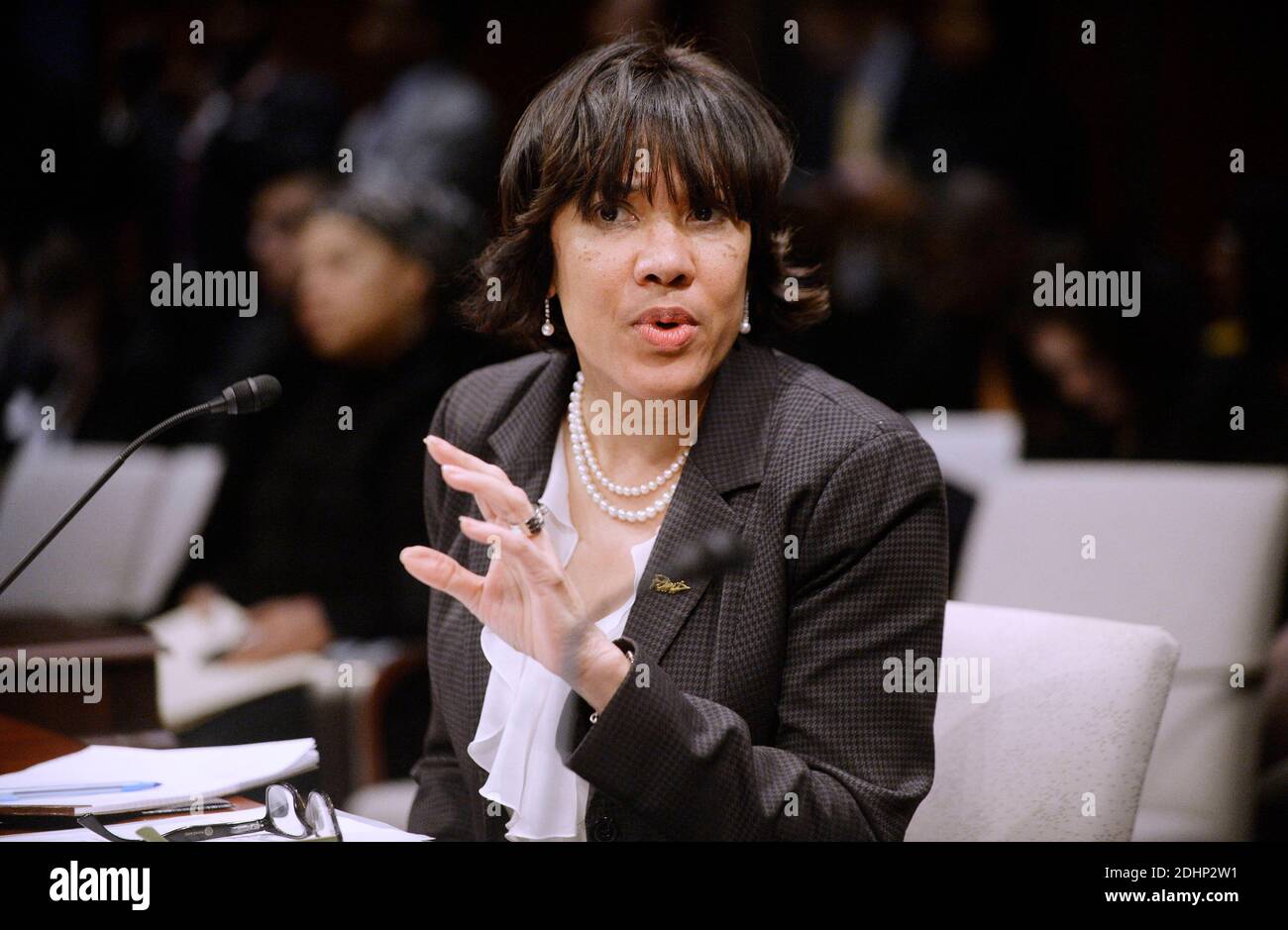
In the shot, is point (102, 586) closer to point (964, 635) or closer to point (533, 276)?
point (533, 276)

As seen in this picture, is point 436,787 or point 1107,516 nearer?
point 436,787

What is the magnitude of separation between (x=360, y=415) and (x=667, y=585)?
150 cm

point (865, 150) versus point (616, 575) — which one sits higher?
point (865, 150)

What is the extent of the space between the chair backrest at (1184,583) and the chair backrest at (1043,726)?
54cm

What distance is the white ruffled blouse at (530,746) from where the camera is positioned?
1464 millimetres

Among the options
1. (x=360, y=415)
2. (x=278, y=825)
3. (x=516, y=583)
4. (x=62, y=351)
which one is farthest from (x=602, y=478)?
(x=62, y=351)

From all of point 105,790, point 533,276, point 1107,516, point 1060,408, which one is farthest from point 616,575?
point 1060,408

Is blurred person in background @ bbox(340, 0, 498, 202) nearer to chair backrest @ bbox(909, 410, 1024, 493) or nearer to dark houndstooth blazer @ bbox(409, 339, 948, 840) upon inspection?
chair backrest @ bbox(909, 410, 1024, 493)

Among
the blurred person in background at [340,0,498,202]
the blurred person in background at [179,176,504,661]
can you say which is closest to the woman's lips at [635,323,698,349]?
the blurred person in background at [179,176,504,661]

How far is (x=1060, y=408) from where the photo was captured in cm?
283

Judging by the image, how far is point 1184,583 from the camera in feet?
6.73

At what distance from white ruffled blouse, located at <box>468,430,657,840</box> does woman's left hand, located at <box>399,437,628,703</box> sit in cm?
21

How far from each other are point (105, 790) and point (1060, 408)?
2052 millimetres

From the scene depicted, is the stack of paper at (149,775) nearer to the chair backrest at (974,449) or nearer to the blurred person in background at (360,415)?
the blurred person in background at (360,415)
